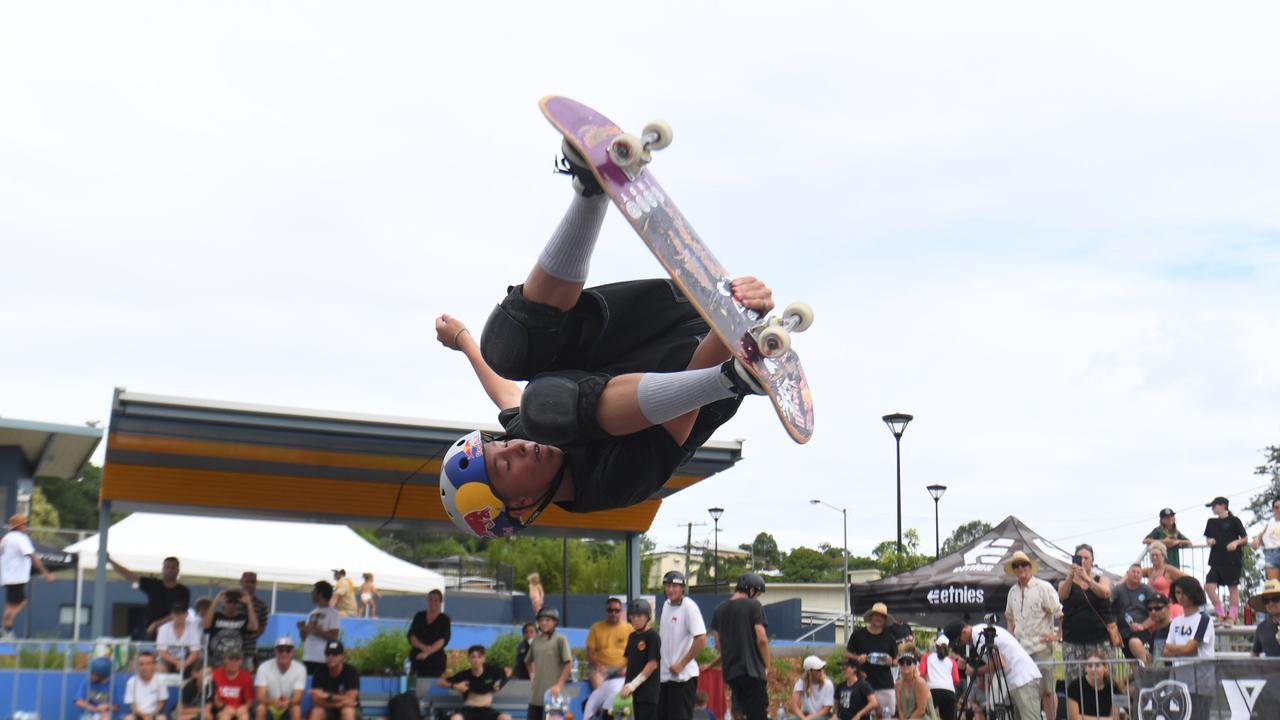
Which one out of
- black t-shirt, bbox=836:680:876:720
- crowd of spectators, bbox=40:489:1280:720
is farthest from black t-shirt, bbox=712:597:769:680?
black t-shirt, bbox=836:680:876:720

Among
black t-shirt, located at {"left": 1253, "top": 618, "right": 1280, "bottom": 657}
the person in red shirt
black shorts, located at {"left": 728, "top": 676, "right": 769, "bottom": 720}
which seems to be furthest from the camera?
the person in red shirt

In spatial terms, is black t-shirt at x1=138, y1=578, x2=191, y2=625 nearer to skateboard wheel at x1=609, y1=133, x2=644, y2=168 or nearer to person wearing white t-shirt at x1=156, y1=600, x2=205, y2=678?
person wearing white t-shirt at x1=156, y1=600, x2=205, y2=678

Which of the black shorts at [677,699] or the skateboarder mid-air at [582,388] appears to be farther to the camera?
the black shorts at [677,699]

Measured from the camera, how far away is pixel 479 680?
11672 millimetres

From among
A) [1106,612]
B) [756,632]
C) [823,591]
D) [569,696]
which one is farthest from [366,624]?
[823,591]

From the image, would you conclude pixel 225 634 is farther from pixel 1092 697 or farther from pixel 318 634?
pixel 1092 697

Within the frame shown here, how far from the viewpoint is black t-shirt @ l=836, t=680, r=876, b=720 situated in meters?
11.0

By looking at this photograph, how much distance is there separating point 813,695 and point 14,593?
303 inches

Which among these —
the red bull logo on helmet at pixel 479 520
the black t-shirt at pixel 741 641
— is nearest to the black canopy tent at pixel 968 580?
the black t-shirt at pixel 741 641

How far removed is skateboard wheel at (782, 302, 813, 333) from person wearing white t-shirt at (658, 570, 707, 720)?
6778mm

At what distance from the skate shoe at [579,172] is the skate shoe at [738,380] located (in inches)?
25.7

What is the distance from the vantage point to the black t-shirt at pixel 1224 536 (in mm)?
11742

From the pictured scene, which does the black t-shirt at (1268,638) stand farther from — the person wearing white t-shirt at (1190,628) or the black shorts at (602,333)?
the black shorts at (602,333)

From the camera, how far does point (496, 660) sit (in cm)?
1303
